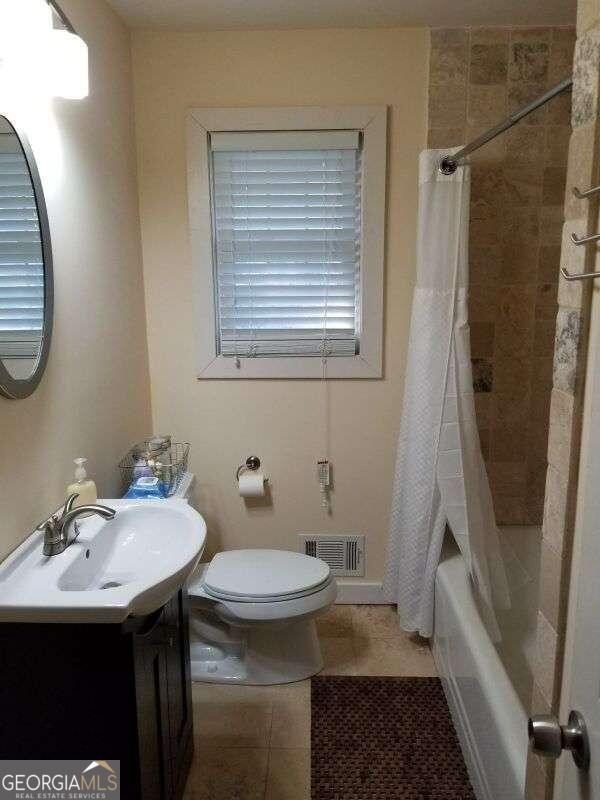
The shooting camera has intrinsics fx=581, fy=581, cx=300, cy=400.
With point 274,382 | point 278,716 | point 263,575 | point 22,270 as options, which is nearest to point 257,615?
point 263,575

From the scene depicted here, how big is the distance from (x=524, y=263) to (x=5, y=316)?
6.53ft

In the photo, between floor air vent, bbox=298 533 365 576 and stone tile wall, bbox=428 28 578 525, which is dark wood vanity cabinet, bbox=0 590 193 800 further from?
stone tile wall, bbox=428 28 578 525

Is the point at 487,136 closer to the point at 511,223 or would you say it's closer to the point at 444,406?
the point at 511,223

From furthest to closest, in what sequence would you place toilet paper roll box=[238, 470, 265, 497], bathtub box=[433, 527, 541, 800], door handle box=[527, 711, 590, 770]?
1. toilet paper roll box=[238, 470, 265, 497]
2. bathtub box=[433, 527, 541, 800]
3. door handle box=[527, 711, 590, 770]

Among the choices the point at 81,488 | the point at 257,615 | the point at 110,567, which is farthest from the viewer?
the point at 257,615

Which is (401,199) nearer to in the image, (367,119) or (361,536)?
(367,119)

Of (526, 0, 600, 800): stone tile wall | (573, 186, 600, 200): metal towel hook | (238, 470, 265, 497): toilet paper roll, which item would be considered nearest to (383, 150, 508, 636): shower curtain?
(238, 470, 265, 497): toilet paper roll

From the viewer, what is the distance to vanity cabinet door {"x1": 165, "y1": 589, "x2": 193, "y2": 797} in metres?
1.58

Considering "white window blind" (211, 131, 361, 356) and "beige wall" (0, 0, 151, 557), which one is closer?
"beige wall" (0, 0, 151, 557)

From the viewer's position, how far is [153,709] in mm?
1385

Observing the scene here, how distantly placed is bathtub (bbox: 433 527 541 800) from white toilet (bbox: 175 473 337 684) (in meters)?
0.46

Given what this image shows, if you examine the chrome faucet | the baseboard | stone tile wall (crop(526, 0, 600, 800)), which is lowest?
the baseboard

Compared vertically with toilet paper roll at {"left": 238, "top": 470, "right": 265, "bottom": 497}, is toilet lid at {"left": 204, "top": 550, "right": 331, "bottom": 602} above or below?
below

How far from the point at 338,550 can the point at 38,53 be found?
2.20 m
